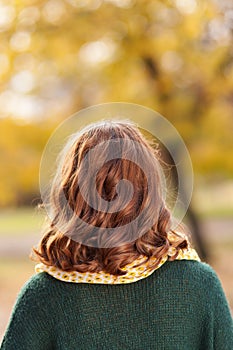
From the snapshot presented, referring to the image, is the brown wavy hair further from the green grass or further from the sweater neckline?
the green grass

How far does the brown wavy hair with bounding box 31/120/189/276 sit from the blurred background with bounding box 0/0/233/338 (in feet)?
14.2

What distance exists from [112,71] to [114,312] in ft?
21.7

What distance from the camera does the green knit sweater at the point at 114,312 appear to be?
81.7 inches

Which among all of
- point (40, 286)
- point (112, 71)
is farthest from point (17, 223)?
point (40, 286)

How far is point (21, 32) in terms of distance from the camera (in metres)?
7.45

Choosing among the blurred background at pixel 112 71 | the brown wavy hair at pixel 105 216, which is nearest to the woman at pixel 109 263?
the brown wavy hair at pixel 105 216

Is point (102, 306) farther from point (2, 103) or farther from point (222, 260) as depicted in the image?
point (222, 260)

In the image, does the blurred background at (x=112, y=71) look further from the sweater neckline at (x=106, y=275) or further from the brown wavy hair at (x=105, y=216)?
the sweater neckline at (x=106, y=275)

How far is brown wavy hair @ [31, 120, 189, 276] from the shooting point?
2.05 meters

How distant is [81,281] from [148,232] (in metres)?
0.25

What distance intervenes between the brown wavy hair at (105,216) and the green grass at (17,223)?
1282cm

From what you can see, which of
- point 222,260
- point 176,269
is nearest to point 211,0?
point 176,269

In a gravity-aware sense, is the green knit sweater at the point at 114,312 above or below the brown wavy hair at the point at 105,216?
below

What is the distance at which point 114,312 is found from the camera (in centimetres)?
208
